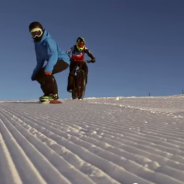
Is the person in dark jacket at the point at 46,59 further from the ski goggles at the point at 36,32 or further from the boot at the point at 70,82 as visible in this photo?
the boot at the point at 70,82

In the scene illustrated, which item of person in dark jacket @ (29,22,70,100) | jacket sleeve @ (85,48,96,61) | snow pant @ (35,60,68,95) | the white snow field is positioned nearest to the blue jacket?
person in dark jacket @ (29,22,70,100)

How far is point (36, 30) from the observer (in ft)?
31.0

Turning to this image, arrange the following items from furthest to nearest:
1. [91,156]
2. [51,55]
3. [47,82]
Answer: [47,82], [51,55], [91,156]

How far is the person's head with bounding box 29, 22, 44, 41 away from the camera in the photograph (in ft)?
30.9

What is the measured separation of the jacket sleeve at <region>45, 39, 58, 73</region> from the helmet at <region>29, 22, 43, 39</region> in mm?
337

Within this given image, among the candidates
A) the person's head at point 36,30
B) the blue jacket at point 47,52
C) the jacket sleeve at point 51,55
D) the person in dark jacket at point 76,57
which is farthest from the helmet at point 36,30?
the person in dark jacket at point 76,57

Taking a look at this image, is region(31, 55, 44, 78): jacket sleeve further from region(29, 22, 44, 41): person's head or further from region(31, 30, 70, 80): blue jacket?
region(29, 22, 44, 41): person's head

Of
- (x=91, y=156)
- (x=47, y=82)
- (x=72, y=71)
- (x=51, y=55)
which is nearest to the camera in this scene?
(x=91, y=156)

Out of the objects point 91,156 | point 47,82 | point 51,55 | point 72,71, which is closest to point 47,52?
point 51,55

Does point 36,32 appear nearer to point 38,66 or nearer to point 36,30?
point 36,30

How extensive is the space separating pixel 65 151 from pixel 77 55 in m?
9.72

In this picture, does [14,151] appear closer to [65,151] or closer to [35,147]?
[35,147]

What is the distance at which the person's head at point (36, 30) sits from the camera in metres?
9.43

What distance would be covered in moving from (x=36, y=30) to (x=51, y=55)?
82 centimetres
